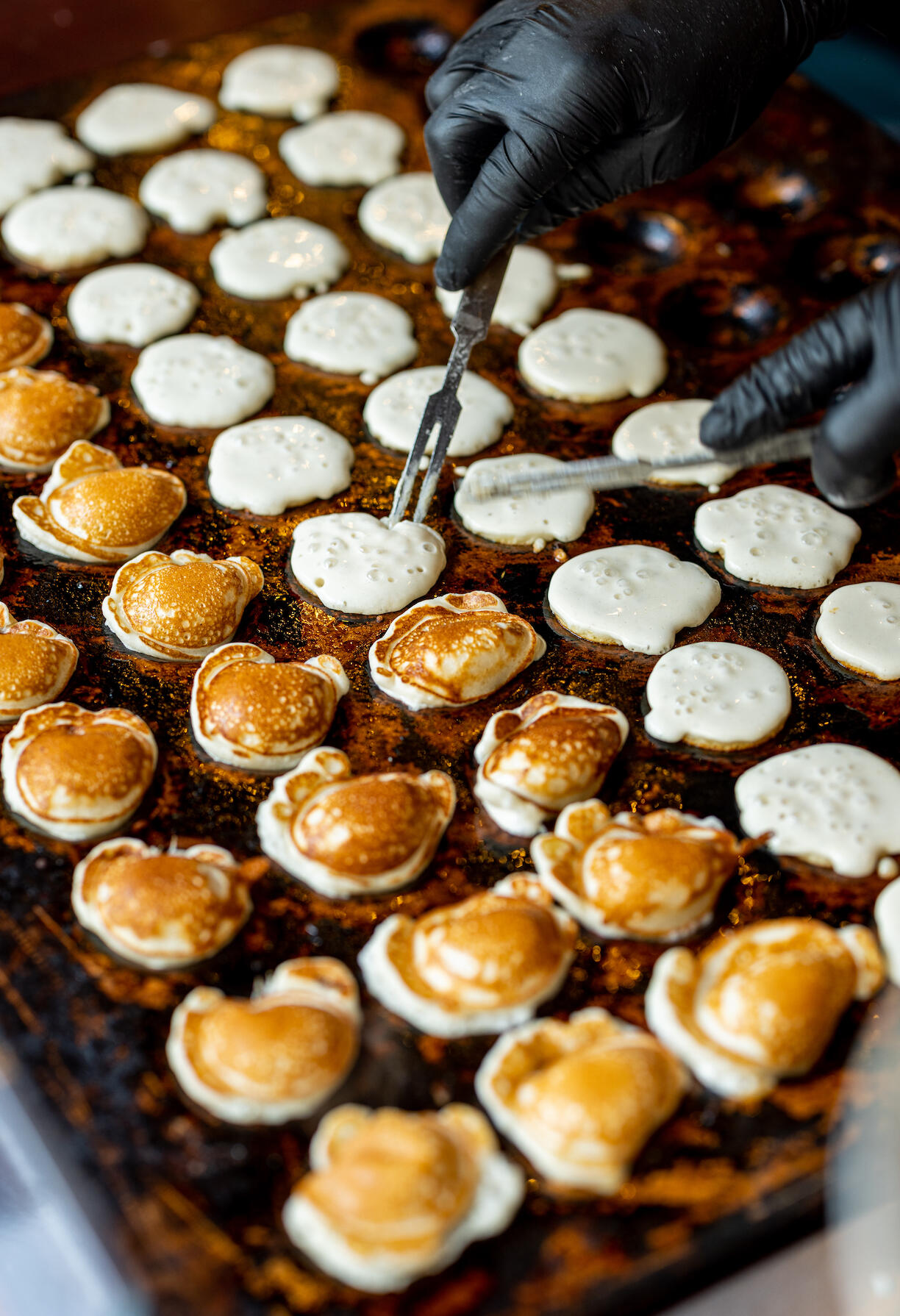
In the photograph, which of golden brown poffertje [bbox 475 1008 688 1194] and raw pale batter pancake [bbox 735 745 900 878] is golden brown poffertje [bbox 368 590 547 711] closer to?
raw pale batter pancake [bbox 735 745 900 878]

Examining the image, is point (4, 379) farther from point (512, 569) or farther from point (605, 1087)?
point (605, 1087)

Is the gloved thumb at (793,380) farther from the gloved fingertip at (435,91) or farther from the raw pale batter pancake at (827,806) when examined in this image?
the gloved fingertip at (435,91)

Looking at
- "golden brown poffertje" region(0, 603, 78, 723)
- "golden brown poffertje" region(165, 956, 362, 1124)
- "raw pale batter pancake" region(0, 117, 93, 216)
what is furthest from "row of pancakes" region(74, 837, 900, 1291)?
"raw pale batter pancake" region(0, 117, 93, 216)

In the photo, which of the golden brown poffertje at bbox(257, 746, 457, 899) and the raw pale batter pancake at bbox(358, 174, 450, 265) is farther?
the raw pale batter pancake at bbox(358, 174, 450, 265)

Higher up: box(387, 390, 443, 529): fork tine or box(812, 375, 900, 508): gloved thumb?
box(812, 375, 900, 508): gloved thumb

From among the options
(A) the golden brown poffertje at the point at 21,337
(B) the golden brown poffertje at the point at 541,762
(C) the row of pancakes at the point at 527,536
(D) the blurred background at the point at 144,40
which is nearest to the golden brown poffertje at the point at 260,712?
(C) the row of pancakes at the point at 527,536

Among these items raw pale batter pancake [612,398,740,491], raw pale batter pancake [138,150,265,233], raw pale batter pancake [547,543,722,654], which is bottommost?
raw pale batter pancake [547,543,722,654]
